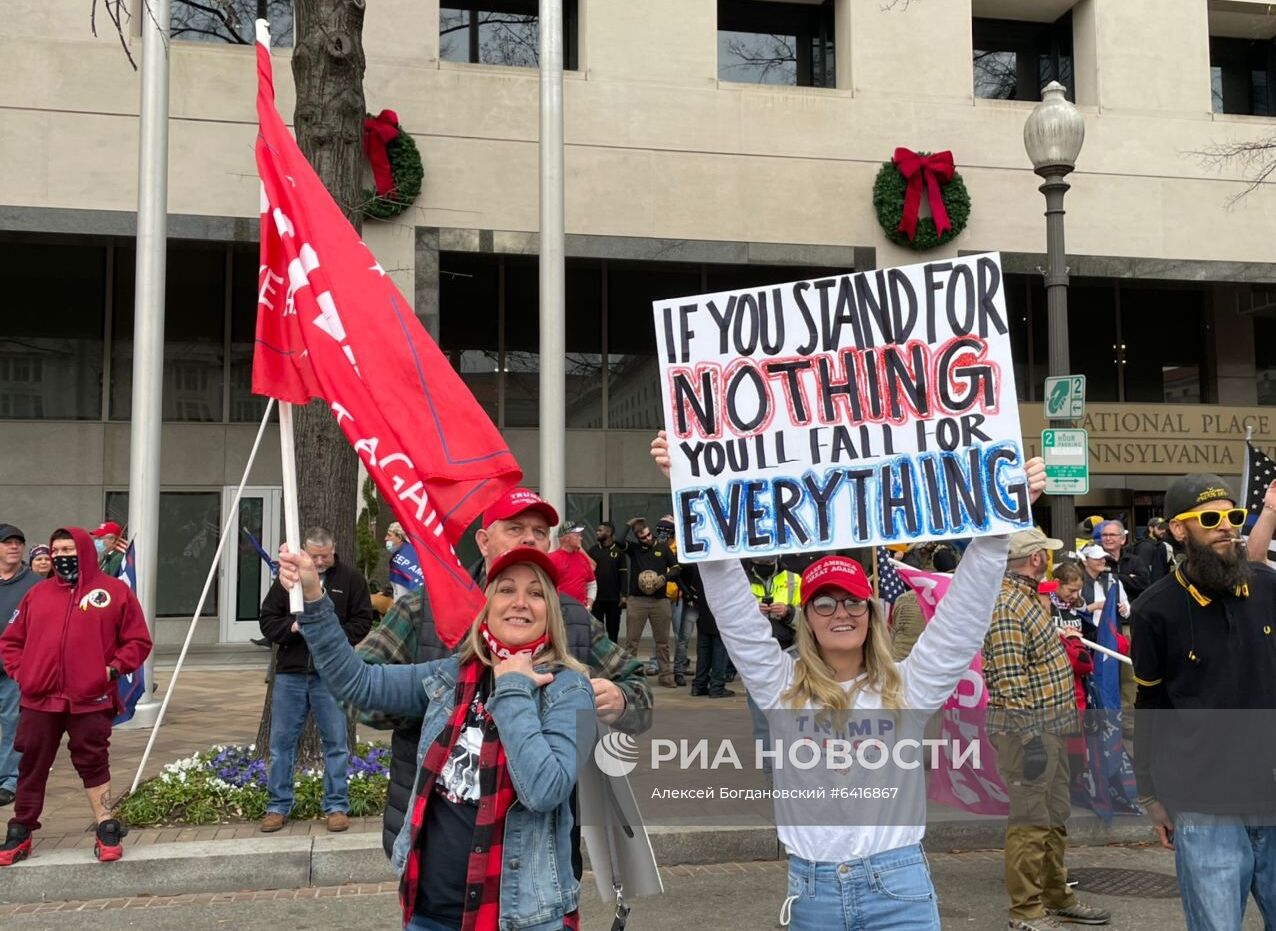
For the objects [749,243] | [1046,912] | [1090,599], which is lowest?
[1046,912]

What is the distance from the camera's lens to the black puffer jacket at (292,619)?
7250 millimetres

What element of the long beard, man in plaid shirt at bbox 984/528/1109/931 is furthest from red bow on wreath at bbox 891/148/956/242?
the long beard

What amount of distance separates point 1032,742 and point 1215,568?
2.01 meters

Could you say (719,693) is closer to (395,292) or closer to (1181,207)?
(395,292)

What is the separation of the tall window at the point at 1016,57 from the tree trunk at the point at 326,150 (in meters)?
14.8

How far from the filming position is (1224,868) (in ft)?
12.4

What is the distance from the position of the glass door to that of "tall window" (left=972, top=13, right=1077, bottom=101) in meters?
14.0

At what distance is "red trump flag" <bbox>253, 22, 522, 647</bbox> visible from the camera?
4773 mm

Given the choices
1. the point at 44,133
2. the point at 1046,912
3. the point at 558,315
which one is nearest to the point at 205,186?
the point at 44,133

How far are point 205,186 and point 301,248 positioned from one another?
12.3 m

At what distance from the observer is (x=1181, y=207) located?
1894cm

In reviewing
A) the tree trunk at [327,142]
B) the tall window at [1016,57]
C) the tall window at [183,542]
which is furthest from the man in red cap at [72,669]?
the tall window at [1016,57]

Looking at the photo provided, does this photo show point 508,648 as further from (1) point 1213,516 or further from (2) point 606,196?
(2) point 606,196

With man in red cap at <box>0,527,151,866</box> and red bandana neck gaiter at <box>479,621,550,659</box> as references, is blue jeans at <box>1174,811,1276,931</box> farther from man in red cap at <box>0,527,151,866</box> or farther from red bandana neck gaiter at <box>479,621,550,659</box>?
man in red cap at <box>0,527,151,866</box>
